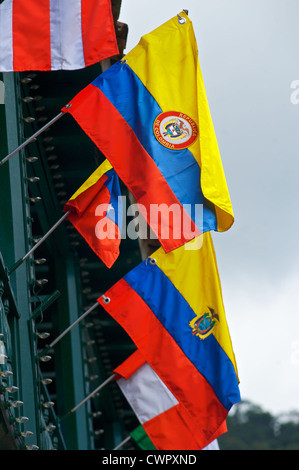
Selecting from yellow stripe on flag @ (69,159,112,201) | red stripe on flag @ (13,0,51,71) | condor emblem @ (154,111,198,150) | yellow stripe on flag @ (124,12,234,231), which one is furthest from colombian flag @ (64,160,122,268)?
red stripe on flag @ (13,0,51,71)

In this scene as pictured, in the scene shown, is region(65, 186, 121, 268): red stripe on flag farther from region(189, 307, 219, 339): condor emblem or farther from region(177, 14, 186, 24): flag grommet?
region(177, 14, 186, 24): flag grommet

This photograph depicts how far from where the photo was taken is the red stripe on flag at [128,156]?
11.4m

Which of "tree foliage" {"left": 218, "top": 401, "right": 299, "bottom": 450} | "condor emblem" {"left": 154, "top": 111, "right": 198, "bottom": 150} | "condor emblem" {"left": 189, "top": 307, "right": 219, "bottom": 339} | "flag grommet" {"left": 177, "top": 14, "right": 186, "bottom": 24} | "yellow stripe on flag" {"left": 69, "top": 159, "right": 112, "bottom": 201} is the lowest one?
"tree foliage" {"left": 218, "top": 401, "right": 299, "bottom": 450}

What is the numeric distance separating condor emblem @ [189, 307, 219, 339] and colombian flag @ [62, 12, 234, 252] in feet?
6.36

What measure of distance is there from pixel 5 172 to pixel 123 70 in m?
1.97

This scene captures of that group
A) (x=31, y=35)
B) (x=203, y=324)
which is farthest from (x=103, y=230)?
(x=31, y=35)

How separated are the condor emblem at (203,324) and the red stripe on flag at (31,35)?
387 centimetres

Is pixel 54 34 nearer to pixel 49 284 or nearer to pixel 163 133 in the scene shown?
pixel 163 133

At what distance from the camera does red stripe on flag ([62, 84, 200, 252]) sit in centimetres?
1144

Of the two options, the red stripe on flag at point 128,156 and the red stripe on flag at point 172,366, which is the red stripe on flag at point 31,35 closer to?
the red stripe on flag at point 128,156

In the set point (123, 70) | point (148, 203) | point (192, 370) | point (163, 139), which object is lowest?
point (192, 370)

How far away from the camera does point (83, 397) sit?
1662 cm
